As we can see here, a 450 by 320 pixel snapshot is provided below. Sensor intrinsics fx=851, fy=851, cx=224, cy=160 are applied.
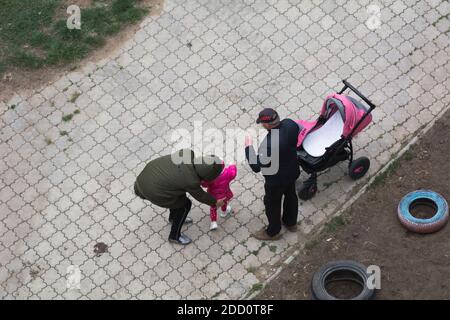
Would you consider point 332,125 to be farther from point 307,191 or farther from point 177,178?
point 177,178

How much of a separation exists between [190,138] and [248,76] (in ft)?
4.43

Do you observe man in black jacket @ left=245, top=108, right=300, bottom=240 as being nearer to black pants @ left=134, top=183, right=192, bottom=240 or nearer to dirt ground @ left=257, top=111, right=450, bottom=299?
dirt ground @ left=257, top=111, right=450, bottom=299

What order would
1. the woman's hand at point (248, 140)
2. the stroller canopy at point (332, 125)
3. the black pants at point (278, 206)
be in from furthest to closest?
1. the woman's hand at point (248, 140)
2. the stroller canopy at point (332, 125)
3. the black pants at point (278, 206)

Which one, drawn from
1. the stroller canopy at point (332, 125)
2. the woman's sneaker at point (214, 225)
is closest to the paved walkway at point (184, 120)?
the woman's sneaker at point (214, 225)

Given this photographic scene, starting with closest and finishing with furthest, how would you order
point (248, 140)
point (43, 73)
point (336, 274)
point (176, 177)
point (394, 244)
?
point (176, 177), point (336, 274), point (394, 244), point (248, 140), point (43, 73)

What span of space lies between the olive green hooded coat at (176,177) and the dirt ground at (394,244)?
58.4 inches

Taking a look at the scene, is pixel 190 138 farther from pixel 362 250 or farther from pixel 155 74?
pixel 362 250

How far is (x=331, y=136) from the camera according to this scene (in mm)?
10945

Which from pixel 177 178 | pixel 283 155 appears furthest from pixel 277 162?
pixel 177 178

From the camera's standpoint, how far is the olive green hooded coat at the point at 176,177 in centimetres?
1007

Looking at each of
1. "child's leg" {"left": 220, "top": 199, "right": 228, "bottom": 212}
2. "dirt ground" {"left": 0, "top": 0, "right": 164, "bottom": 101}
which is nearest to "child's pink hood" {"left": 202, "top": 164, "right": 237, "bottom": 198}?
"child's leg" {"left": 220, "top": 199, "right": 228, "bottom": 212}

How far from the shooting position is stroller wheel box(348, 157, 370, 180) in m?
11.1

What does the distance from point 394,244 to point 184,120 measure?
3526 mm

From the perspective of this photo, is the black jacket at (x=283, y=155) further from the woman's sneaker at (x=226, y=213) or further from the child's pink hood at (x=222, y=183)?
the woman's sneaker at (x=226, y=213)
